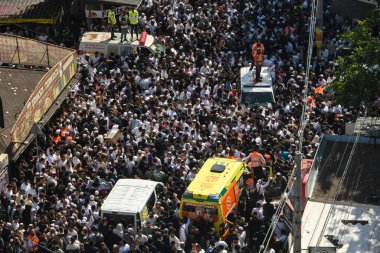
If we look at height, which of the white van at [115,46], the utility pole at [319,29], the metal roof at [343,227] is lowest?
the metal roof at [343,227]

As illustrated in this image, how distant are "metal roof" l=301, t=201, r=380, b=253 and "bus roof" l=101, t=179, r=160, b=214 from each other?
3910 mm

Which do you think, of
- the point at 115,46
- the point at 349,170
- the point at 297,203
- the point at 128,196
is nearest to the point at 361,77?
the point at 349,170

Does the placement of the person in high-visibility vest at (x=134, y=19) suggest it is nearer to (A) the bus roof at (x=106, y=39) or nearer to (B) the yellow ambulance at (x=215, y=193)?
(A) the bus roof at (x=106, y=39)

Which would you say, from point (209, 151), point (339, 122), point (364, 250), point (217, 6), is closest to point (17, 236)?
Result: point (209, 151)

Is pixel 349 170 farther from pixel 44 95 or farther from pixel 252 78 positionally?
pixel 44 95

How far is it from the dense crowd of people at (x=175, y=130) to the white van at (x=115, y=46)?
0.31 meters

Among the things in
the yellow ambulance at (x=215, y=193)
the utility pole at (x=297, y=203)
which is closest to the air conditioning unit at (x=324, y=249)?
the yellow ambulance at (x=215, y=193)

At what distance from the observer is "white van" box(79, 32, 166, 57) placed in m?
35.3

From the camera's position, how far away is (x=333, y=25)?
38.0m

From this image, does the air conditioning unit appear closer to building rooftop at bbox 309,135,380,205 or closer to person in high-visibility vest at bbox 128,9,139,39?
building rooftop at bbox 309,135,380,205

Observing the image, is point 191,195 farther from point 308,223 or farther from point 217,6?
point 217,6

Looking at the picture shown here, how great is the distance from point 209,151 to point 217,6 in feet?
38.2

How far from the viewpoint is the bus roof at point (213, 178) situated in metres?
24.8

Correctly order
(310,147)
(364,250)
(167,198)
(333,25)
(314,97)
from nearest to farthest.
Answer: (364,250)
(167,198)
(310,147)
(314,97)
(333,25)
